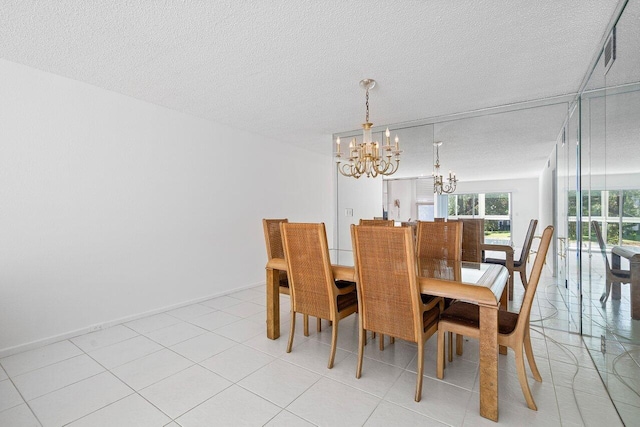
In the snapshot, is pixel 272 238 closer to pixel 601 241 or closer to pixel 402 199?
pixel 402 199

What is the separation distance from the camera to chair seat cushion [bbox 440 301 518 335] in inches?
66.5

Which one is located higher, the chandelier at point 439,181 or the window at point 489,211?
the chandelier at point 439,181

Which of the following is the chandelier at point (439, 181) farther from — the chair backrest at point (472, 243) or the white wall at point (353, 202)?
the white wall at point (353, 202)

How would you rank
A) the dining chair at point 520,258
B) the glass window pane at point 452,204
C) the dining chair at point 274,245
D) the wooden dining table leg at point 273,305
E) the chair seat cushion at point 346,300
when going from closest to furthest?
1. the chair seat cushion at point 346,300
2. the wooden dining table leg at point 273,305
3. the dining chair at point 274,245
4. the dining chair at point 520,258
5. the glass window pane at point 452,204

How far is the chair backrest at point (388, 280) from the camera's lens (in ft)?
5.27

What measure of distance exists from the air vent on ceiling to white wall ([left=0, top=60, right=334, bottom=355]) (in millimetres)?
3741

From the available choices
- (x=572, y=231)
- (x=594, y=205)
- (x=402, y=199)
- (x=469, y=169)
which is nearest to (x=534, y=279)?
(x=594, y=205)

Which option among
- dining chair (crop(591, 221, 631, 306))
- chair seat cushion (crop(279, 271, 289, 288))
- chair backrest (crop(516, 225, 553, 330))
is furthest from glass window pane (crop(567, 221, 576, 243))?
chair seat cushion (crop(279, 271, 289, 288))

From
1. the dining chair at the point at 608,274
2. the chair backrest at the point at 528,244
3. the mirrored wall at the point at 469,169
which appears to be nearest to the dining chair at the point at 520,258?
the chair backrest at the point at 528,244

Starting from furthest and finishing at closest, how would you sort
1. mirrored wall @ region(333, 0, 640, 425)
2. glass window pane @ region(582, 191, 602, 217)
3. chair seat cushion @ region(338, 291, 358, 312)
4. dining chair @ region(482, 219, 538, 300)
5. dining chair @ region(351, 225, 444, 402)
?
dining chair @ region(482, 219, 538, 300), chair seat cushion @ region(338, 291, 358, 312), glass window pane @ region(582, 191, 602, 217), dining chair @ region(351, 225, 444, 402), mirrored wall @ region(333, 0, 640, 425)

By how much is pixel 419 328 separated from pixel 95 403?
76.4 inches

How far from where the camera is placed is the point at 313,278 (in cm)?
213

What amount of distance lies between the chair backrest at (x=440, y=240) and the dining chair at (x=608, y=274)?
0.87m

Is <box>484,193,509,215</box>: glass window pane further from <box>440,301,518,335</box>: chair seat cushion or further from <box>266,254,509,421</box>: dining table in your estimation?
<box>440,301,518,335</box>: chair seat cushion
